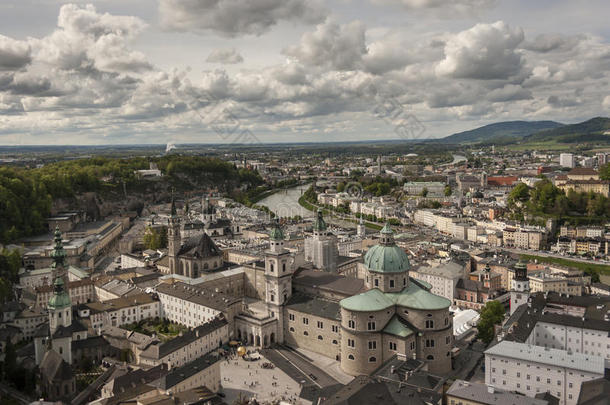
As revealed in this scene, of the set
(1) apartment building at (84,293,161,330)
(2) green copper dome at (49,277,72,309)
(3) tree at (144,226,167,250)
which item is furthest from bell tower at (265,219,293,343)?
(3) tree at (144,226,167,250)

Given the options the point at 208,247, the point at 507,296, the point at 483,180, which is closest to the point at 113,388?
the point at 208,247

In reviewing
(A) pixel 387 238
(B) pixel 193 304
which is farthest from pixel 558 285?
(B) pixel 193 304

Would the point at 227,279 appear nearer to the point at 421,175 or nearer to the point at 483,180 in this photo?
the point at 483,180

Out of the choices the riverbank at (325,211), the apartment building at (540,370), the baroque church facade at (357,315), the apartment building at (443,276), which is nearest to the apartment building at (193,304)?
the baroque church facade at (357,315)

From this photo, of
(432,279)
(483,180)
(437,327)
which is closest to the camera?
(437,327)

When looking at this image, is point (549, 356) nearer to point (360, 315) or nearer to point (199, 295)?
point (360, 315)

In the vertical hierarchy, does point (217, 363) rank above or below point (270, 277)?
below

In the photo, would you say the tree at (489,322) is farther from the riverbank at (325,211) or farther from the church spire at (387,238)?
the riverbank at (325,211)

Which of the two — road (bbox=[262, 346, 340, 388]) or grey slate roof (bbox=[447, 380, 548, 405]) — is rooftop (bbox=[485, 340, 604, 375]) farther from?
road (bbox=[262, 346, 340, 388])
